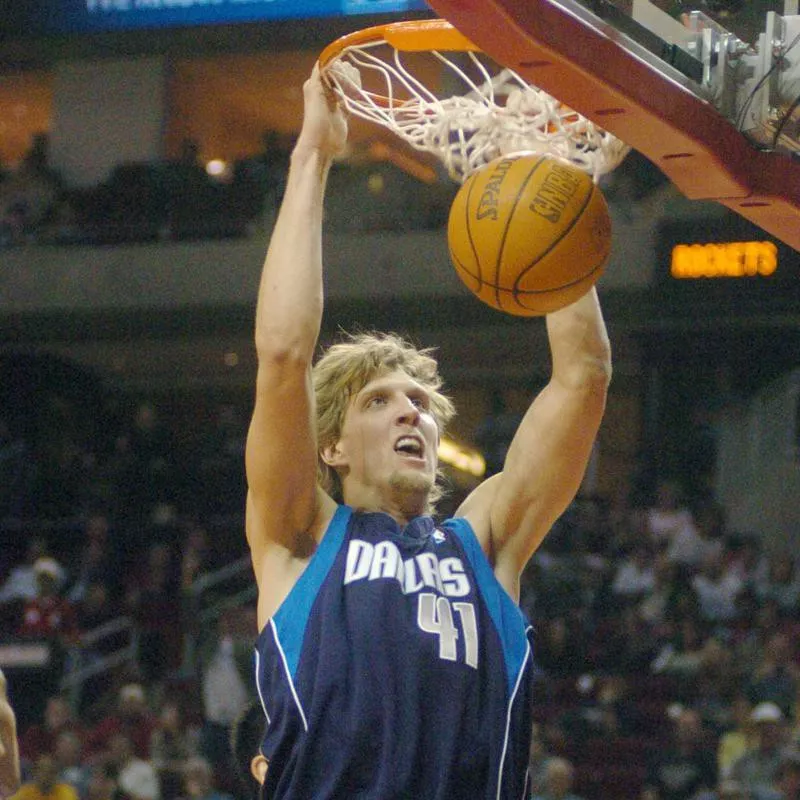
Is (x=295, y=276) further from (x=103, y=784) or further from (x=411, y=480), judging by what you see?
(x=103, y=784)

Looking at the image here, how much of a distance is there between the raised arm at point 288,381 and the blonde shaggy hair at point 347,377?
25 centimetres

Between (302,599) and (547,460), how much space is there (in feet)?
1.89

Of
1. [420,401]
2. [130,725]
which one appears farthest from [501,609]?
[130,725]

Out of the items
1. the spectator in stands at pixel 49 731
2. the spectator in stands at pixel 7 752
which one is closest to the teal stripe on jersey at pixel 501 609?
the spectator in stands at pixel 7 752

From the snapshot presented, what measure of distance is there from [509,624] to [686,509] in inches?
338

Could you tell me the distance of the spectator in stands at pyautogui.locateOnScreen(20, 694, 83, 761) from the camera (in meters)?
9.86

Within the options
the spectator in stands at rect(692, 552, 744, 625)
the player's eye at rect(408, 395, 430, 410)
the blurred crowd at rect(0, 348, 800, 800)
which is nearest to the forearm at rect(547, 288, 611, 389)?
the player's eye at rect(408, 395, 430, 410)

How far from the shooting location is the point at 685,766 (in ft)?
27.8

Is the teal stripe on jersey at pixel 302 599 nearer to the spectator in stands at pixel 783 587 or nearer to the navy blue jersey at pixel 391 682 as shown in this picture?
the navy blue jersey at pixel 391 682

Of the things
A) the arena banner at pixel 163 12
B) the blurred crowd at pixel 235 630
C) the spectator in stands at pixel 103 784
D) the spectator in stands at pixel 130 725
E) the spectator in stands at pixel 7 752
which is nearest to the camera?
the spectator in stands at pixel 7 752

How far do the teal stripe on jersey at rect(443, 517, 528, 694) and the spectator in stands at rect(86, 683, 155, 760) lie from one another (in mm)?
6999

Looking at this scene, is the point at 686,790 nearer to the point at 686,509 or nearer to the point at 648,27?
the point at 686,509

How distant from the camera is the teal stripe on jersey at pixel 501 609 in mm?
2861

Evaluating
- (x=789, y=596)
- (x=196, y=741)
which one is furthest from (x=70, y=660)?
(x=789, y=596)
